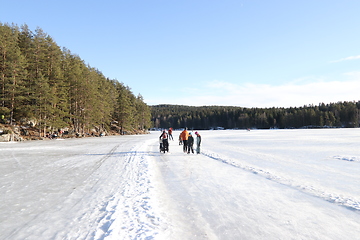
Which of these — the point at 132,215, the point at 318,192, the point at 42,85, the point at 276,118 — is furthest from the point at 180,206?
the point at 276,118

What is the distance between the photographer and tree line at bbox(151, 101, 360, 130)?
127188 mm

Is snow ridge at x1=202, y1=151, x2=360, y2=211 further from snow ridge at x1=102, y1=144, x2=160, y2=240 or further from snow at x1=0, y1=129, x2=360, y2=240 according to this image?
snow ridge at x1=102, y1=144, x2=160, y2=240

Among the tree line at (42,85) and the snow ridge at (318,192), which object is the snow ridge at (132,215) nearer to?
the snow ridge at (318,192)

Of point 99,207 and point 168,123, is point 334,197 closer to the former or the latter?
point 99,207

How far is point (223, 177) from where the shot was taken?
26.2 ft

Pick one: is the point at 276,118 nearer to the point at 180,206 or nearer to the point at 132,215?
the point at 180,206

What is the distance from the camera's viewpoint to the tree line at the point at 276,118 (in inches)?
5007

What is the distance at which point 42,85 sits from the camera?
3434 cm

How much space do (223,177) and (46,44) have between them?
147ft

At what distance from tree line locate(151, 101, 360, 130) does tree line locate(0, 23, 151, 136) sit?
4794 inches

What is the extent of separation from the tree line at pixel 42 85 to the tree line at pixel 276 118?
121775 millimetres

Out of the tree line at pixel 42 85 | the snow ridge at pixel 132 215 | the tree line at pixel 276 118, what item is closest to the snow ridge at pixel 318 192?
the snow ridge at pixel 132 215

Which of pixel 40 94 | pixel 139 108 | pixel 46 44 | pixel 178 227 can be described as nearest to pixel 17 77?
pixel 40 94

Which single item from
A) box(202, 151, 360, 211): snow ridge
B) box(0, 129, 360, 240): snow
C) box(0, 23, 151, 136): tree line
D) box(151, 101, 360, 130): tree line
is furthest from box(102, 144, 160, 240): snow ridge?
box(151, 101, 360, 130): tree line
